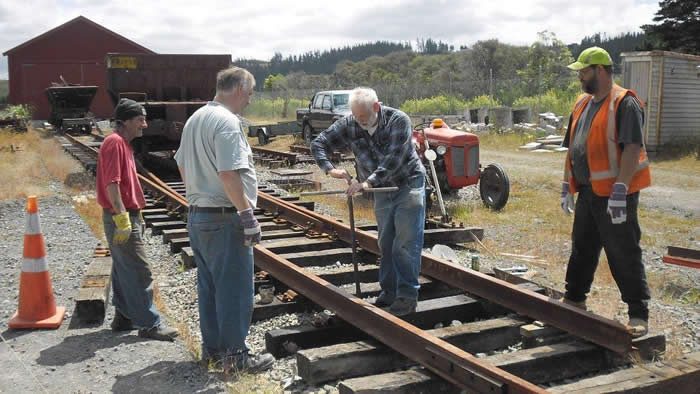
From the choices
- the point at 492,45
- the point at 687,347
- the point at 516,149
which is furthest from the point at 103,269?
the point at 492,45

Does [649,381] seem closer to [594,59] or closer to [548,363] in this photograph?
[548,363]

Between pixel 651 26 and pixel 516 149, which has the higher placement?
pixel 651 26

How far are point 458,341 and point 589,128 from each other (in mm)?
1667

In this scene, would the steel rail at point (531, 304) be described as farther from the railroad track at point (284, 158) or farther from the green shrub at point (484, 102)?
the green shrub at point (484, 102)

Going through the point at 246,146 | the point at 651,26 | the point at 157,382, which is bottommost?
the point at 157,382

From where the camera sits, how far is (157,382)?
4.34 metres

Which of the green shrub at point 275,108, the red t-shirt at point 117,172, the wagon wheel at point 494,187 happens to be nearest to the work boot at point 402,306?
the red t-shirt at point 117,172

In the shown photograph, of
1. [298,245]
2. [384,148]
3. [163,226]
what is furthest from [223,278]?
[163,226]

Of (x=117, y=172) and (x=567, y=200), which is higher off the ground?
(x=117, y=172)

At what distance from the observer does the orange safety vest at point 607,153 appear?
4.64m

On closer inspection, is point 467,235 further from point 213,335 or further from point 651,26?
point 651,26

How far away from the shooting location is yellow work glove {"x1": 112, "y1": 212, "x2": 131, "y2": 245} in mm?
4977

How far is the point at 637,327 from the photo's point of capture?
4527 mm

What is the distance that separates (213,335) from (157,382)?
474mm
